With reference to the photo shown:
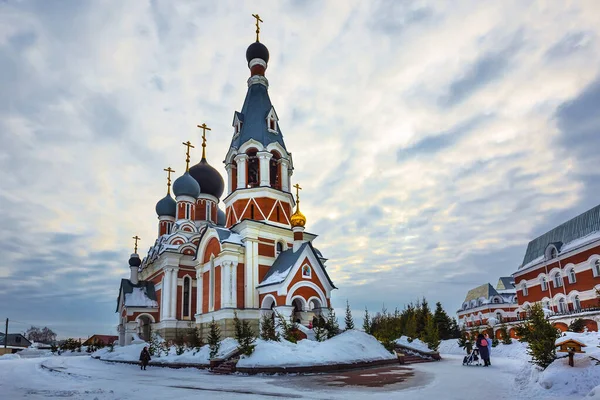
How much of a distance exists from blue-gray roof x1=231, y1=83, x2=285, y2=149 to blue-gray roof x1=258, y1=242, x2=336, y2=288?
7.65 metres

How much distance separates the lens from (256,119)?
1158 inches

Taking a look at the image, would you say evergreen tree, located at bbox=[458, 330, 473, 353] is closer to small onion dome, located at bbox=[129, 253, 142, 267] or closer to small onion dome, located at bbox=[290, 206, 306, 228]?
small onion dome, located at bbox=[290, 206, 306, 228]

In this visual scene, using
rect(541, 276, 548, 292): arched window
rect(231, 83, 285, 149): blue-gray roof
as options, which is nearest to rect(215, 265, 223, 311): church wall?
rect(231, 83, 285, 149): blue-gray roof

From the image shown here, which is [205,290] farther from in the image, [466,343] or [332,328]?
[466,343]

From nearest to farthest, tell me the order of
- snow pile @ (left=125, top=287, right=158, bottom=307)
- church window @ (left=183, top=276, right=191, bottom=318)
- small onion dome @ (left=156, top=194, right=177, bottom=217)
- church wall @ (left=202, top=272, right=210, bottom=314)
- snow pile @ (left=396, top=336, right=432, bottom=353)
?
snow pile @ (left=396, top=336, right=432, bottom=353), church wall @ (left=202, top=272, right=210, bottom=314), church window @ (left=183, top=276, right=191, bottom=318), snow pile @ (left=125, top=287, right=158, bottom=307), small onion dome @ (left=156, top=194, right=177, bottom=217)

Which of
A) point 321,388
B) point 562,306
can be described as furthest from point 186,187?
point 562,306

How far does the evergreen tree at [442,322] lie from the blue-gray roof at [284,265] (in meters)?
16.6

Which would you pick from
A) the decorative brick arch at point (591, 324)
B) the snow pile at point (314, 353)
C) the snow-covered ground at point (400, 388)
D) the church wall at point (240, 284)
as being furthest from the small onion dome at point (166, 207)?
the decorative brick arch at point (591, 324)

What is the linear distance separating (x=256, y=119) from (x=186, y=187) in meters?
10.5

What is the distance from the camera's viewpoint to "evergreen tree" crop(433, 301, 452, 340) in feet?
121

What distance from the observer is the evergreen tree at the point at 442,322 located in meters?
36.8

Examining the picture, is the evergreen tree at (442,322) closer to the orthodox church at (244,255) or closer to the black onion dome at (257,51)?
the orthodox church at (244,255)

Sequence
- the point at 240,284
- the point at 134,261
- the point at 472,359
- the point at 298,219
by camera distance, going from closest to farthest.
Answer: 1. the point at 472,359
2. the point at 240,284
3. the point at 298,219
4. the point at 134,261

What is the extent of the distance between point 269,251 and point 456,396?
19.1 metres
